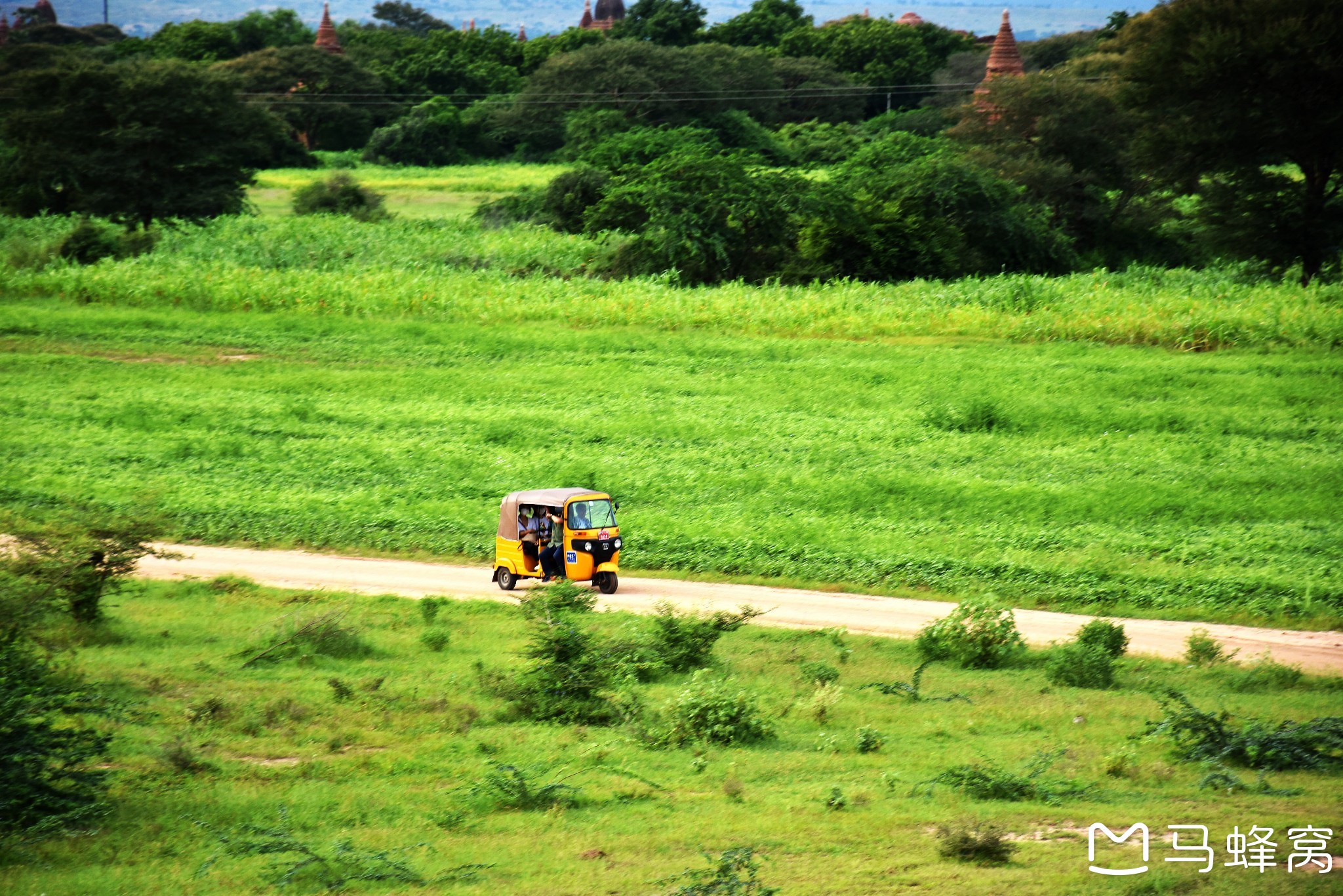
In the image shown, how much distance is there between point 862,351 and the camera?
3175 cm

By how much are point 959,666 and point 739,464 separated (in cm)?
958

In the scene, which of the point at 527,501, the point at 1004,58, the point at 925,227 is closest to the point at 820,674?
the point at 527,501

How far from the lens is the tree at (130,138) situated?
53.6 m

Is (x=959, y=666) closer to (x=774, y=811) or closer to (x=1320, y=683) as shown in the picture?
(x=1320, y=683)

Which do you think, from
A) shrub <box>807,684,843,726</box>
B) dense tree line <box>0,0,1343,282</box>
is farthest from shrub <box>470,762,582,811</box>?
dense tree line <box>0,0,1343,282</box>

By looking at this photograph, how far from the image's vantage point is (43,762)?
966 centimetres

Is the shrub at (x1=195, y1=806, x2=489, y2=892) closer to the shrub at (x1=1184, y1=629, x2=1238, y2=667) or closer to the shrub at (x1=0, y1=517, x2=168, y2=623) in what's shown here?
the shrub at (x1=0, y1=517, x2=168, y2=623)

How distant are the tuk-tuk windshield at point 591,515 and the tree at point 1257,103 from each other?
31864 millimetres

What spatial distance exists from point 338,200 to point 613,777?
54.7 meters

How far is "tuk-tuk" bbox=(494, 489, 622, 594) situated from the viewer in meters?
17.8

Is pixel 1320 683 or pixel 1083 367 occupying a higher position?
pixel 1083 367

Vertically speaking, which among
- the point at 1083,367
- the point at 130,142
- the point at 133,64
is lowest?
the point at 1083,367

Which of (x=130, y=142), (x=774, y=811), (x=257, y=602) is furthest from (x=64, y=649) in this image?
(x=130, y=142)

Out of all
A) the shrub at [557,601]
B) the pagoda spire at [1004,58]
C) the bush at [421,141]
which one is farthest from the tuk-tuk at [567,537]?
the bush at [421,141]
